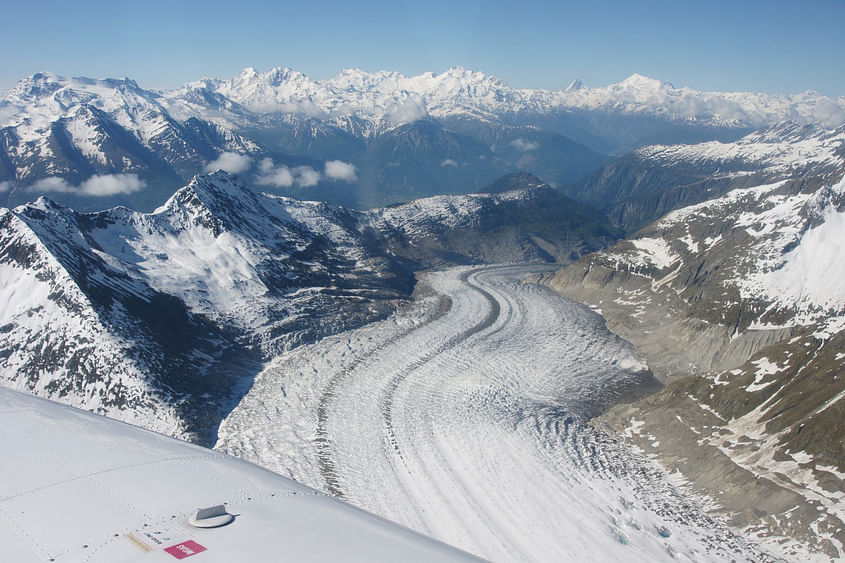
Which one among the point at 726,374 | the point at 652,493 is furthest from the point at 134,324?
the point at 726,374

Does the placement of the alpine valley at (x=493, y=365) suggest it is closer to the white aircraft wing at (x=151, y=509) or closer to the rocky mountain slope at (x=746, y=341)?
the rocky mountain slope at (x=746, y=341)

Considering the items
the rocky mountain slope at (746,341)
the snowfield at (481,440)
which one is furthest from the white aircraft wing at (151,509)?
the rocky mountain slope at (746,341)

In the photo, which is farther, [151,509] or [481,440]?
[481,440]

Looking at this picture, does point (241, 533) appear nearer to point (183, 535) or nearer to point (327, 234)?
point (183, 535)

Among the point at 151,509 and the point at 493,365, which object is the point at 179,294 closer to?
the point at 493,365

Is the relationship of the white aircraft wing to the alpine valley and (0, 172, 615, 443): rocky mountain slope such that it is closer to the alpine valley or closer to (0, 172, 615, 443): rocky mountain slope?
the alpine valley

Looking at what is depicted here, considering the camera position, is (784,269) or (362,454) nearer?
(362,454)

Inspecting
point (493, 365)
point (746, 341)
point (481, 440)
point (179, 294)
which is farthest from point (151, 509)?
point (746, 341)
